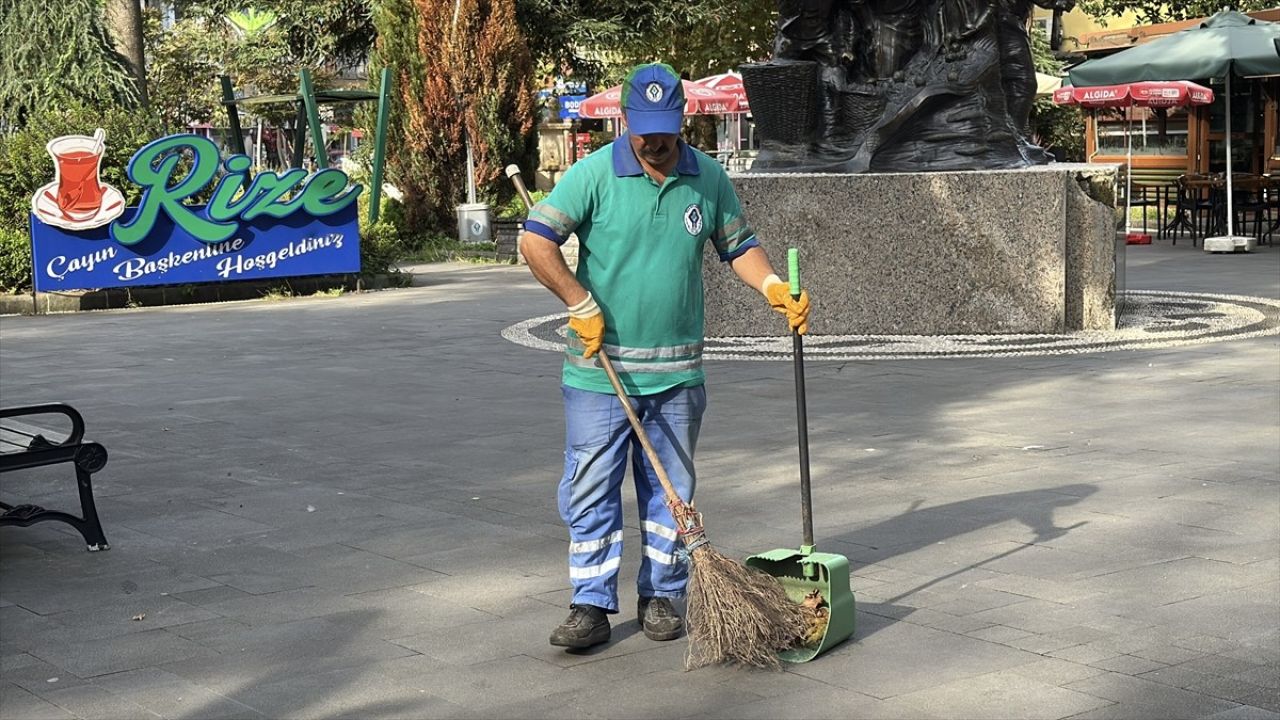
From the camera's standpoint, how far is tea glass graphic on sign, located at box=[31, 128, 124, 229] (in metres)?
17.2

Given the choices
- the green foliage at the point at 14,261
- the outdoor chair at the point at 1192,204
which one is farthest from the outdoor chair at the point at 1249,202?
the green foliage at the point at 14,261

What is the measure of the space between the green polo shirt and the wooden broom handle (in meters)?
0.10

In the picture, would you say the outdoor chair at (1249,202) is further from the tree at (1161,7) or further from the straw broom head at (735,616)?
the straw broom head at (735,616)

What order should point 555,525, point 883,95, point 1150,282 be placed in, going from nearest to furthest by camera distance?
1. point 555,525
2. point 883,95
3. point 1150,282

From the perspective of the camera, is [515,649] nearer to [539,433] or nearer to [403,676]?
[403,676]

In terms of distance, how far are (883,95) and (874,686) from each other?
8.82m

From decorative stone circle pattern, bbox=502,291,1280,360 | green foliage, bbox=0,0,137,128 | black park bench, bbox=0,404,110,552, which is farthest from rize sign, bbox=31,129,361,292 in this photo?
black park bench, bbox=0,404,110,552

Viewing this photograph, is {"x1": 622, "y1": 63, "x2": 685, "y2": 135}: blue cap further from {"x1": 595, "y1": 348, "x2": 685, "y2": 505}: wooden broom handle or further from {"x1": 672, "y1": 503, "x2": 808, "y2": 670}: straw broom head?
{"x1": 672, "y1": 503, "x2": 808, "y2": 670}: straw broom head

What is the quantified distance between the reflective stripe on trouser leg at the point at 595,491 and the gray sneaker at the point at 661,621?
0.39ft

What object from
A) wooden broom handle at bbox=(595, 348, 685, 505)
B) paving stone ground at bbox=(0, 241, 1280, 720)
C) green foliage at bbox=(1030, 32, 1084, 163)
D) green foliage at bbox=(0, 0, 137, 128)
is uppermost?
green foliage at bbox=(0, 0, 137, 128)

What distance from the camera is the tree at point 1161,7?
35344 mm

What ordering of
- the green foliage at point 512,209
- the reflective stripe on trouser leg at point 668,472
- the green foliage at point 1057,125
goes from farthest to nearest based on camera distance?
the green foliage at point 1057,125 < the green foliage at point 512,209 < the reflective stripe on trouser leg at point 668,472

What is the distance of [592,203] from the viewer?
5.28 m

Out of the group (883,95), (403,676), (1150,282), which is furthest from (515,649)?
(1150,282)
